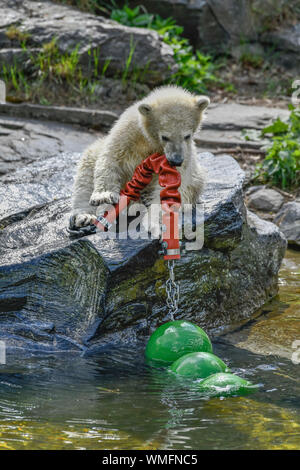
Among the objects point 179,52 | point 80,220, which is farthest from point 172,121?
point 179,52

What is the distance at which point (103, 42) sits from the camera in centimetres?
1049

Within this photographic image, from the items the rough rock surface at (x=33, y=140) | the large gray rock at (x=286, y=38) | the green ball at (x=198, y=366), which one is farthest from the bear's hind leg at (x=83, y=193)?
the large gray rock at (x=286, y=38)

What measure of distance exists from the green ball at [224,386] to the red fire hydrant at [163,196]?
0.90 m

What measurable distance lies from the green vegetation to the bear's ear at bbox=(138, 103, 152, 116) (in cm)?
371

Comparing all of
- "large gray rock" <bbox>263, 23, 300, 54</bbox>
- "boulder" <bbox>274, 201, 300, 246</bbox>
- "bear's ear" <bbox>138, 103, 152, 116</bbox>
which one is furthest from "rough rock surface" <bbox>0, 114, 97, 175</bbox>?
"large gray rock" <bbox>263, 23, 300, 54</bbox>

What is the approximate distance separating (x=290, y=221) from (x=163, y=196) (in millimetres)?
3332

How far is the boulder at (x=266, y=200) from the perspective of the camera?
8.08 m

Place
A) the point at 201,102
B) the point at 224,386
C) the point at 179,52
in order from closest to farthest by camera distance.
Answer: the point at 224,386
the point at 201,102
the point at 179,52

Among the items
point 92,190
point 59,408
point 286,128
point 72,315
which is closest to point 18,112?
point 286,128

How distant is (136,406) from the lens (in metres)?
3.49

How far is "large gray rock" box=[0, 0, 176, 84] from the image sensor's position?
1042 cm

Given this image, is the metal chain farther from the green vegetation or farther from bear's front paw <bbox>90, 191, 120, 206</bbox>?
the green vegetation

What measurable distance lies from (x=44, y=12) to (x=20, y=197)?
258 inches

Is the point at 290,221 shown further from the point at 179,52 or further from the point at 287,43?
the point at 287,43
